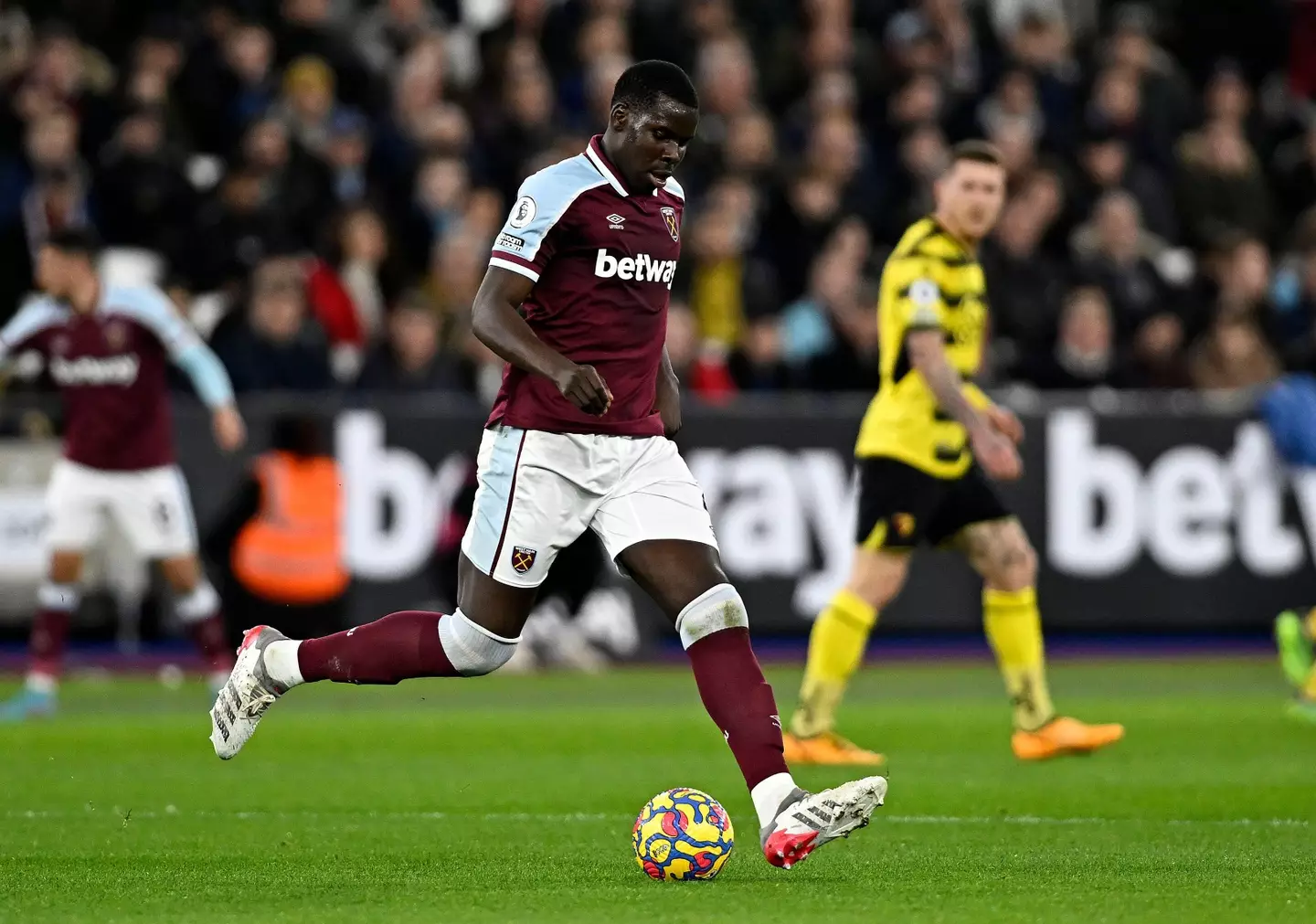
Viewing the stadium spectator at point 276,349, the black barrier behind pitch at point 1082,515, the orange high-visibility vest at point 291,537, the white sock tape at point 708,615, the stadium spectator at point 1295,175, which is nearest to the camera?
the white sock tape at point 708,615

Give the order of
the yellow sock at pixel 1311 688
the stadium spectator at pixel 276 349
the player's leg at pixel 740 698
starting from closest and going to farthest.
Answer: the player's leg at pixel 740 698
the yellow sock at pixel 1311 688
the stadium spectator at pixel 276 349

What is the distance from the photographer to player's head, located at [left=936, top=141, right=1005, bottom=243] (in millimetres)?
10148

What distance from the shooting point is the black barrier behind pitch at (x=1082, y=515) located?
16.2m

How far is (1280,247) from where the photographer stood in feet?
66.8

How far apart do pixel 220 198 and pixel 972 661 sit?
251 inches

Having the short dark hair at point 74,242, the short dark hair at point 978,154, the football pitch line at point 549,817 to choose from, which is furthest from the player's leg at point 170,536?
the short dark hair at point 978,154

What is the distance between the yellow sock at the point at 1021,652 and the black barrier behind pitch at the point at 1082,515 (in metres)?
5.95

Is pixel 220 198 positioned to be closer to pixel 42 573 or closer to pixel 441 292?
pixel 441 292

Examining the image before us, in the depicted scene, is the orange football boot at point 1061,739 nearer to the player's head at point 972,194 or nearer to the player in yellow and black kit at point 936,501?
the player in yellow and black kit at point 936,501

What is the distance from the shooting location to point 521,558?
7.04 m

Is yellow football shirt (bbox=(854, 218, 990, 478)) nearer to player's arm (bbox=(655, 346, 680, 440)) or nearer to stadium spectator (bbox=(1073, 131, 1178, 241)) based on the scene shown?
player's arm (bbox=(655, 346, 680, 440))

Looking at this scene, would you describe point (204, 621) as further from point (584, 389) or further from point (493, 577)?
point (584, 389)

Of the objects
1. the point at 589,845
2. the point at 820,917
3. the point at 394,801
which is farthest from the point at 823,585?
the point at 820,917

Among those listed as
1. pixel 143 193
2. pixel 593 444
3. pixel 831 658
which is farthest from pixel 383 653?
pixel 143 193
